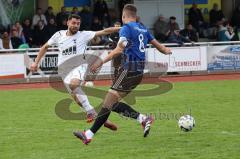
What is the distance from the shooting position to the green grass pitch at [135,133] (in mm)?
9016

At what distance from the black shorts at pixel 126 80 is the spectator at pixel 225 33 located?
704 inches

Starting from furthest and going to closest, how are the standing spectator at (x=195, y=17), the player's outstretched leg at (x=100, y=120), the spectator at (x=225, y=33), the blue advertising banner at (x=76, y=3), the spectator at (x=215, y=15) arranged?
the spectator at (x=215, y=15)
the standing spectator at (x=195, y=17)
the blue advertising banner at (x=76, y=3)
the spectator at (x=225, y=33)
the player's outstretched leg at (x=100, y=120)

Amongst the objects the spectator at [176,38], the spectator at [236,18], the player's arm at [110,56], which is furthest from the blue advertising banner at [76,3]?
the player's arm at [110,56]

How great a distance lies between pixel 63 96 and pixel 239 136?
343 inches

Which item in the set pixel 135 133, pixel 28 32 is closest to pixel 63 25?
pixel 28 32

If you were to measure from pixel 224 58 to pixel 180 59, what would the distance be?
1.84 metres

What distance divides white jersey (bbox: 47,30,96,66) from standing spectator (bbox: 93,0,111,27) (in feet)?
51.8

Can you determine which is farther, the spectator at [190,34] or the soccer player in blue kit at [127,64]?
the spectator at [190,34]

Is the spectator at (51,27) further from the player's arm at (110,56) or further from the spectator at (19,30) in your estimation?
A: the player's arm at (110,56)

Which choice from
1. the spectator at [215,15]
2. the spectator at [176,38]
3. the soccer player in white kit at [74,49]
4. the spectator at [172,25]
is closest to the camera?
the soccer player in white kit at [74,49]

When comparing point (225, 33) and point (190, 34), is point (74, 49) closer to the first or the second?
point (190, 34)

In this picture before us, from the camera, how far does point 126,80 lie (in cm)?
999

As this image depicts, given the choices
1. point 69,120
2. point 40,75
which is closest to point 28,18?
point 40,75

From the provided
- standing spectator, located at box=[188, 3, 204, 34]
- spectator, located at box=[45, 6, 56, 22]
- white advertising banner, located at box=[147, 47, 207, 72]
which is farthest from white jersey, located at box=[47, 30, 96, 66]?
standing spectator, located at box=[188, 3, 204, 34]
